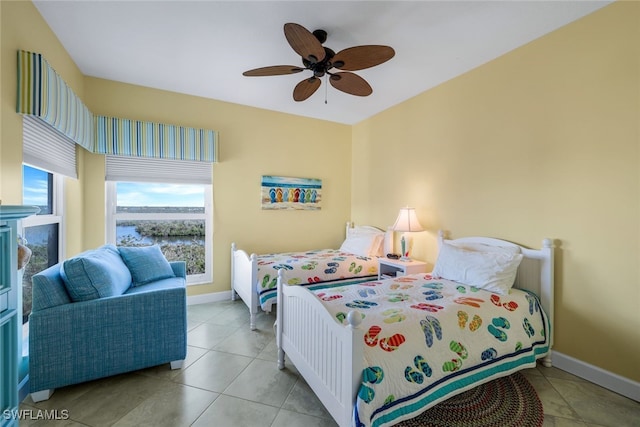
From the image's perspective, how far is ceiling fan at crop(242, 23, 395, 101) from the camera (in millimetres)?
1729

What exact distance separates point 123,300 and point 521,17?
3.54 meters

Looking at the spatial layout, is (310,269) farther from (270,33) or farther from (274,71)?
(270,33)

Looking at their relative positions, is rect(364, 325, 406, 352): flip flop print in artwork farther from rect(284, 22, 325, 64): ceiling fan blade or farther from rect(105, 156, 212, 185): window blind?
rect(105, 156, 212, 185): window blind

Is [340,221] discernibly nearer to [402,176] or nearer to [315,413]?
[402,176]

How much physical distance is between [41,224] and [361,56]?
2.96 m

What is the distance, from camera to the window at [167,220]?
324 cm

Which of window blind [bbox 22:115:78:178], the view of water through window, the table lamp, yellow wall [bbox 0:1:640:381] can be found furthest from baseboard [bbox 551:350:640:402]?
window blind [bbox 22:115:78:178]

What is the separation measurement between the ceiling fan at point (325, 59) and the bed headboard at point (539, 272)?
6.25 ft

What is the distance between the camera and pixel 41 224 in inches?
92.1

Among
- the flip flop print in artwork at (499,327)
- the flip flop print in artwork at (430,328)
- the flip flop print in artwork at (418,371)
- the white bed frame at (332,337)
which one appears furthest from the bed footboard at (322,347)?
the flip flop print in artwork at (499,327)

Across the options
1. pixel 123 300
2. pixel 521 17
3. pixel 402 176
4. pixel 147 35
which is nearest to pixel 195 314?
pixel 123 300

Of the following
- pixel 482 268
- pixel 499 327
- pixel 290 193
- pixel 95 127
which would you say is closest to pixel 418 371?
pixel 499 327

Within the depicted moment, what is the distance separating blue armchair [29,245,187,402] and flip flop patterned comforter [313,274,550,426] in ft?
3.98

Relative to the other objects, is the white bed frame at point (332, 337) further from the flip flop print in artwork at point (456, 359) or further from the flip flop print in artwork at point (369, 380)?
the flip flop print in artwork at point (456, 359)
